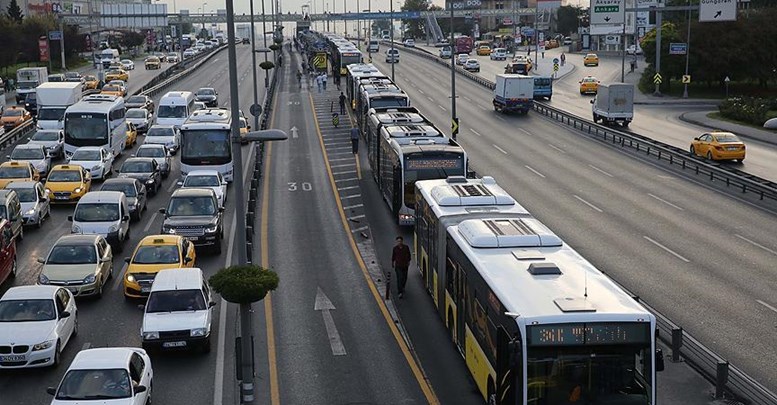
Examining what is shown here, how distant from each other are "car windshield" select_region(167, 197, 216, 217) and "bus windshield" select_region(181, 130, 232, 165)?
34.6ft

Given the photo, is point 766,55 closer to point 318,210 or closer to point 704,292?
point 318,210

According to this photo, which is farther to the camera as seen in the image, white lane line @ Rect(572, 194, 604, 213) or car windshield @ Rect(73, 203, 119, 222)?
white lane line @ Rect(572, 194, 604, 213)

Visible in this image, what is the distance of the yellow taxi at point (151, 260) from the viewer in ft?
89.3

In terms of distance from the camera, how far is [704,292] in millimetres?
27953

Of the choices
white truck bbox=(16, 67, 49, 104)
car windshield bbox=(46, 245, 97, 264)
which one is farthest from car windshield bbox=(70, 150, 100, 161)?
white truck bbox=(16, 67, 49, 104)

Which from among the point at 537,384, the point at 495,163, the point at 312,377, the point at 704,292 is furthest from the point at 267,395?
the point at 495,163

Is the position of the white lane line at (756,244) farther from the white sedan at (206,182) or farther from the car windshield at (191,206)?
the white sedan at (206,182)

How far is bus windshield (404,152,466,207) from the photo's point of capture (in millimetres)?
35188

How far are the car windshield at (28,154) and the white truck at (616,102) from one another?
119 ft

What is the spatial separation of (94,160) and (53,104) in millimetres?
15130

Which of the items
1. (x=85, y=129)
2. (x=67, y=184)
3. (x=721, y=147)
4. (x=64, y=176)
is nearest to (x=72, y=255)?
(x=67, y=184)

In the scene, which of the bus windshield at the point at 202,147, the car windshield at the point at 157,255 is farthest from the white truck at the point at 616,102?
the car windshield at the point at 157,255

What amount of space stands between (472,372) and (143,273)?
11.2 m

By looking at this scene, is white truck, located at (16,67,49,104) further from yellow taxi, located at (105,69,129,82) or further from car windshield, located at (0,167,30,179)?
car windshield, located at (0,167,30,179)
